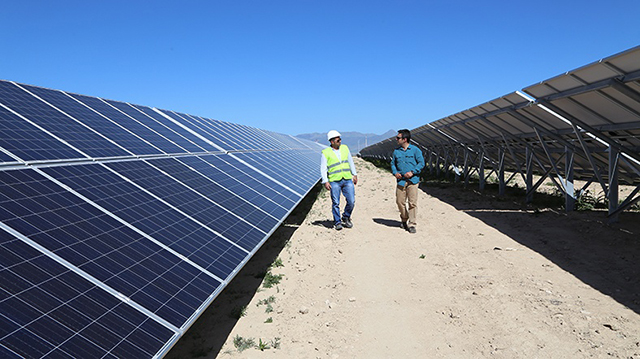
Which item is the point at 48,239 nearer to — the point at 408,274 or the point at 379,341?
the point at 379,341

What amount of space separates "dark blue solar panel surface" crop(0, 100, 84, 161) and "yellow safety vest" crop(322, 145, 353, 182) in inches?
219

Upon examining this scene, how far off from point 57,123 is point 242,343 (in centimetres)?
452

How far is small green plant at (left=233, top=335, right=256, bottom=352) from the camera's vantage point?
15.3ft

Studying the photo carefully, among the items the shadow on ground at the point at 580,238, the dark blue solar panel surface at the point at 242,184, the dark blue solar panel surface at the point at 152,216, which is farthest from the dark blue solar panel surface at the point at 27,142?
the shadow on ground at the point at 580,238

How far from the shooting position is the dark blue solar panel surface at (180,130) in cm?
989

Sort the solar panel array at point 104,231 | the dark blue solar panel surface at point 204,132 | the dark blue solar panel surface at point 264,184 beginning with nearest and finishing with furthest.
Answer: the solar panel array at point 104,231
the dark blue solar panel surface at point 264,184
the dark blue solar panel surface at point 204,132

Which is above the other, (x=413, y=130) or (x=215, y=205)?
(x=413, y=130)

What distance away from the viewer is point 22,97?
6969mm

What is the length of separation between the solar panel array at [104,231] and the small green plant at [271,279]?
3.15ft

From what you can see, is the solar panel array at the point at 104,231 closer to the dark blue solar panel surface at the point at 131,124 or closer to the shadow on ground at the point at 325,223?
the dark blue solar panel surface at the point at 131,124

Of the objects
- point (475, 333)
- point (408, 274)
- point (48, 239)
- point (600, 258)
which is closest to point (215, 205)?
point (48, 239)

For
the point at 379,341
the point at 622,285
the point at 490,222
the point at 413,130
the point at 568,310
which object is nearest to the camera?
the point at 379,341

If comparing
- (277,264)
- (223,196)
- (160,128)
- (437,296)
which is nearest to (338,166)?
(277,264)

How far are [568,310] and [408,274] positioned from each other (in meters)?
2.40
